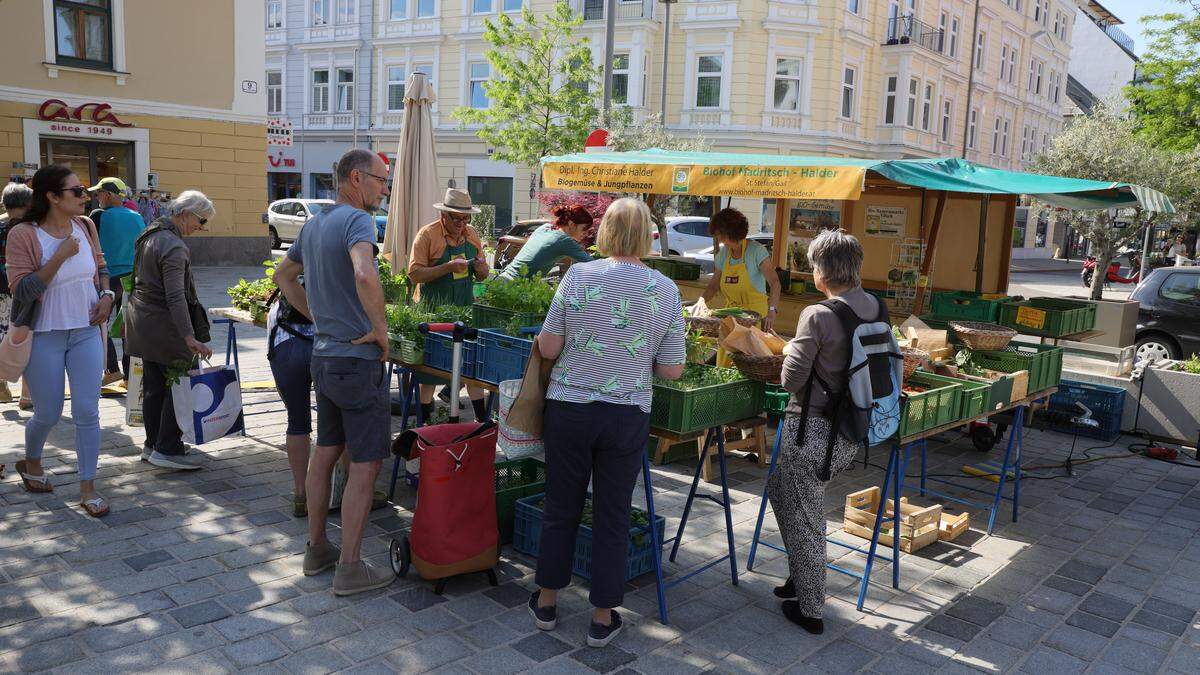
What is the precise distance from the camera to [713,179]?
7.51 meters

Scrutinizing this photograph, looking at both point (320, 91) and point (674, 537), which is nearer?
point (674, 537)

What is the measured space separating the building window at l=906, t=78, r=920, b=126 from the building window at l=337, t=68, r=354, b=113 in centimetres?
2149

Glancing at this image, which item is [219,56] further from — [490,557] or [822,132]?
[822,132]

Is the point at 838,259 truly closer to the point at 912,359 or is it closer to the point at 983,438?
the point at 912,359

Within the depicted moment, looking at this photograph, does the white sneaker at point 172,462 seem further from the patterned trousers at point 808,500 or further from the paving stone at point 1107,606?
the paving stone at point 1107,606

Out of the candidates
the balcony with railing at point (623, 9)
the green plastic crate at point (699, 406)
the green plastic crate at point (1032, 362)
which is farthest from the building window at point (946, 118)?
the green plastic crate at point (699, 406)

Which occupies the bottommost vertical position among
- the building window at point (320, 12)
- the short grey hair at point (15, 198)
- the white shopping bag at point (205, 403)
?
the white shopping bag at point (205, 403)

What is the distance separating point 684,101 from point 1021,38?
2274cm

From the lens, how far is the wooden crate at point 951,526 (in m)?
5.56

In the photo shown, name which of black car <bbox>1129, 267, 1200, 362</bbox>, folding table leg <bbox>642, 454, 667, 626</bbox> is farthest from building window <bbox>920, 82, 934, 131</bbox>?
folding table leg <bbox>642, 454, 667, 626</bbox>

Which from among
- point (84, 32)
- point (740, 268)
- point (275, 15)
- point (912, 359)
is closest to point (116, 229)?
point (740, 268)

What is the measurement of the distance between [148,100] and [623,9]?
1784cm

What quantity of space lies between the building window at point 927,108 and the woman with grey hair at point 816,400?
33565 mm

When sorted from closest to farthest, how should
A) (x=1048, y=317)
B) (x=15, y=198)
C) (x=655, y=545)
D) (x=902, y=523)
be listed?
1. (x=655, y=545)
2. (x=902, y=523)
3. (x=15, y=198)
4. (x=1048, y=317)
